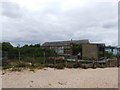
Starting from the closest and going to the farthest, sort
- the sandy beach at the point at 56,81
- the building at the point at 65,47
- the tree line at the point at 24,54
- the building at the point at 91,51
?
the sandy beach at the point at 56,81
the tree line at the point at 24,54
the building at the point at 91,51
the building at the point at 65,47

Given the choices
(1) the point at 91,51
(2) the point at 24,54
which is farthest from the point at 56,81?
(1) the point at 91,51

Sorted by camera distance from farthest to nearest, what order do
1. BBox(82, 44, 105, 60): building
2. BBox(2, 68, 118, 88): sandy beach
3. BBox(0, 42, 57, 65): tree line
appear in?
BBox(82, 44, 105, 60): building → BBox(0, 42, 57, 65): tree line → BBox(2, 68, 118, 88): sandy beach

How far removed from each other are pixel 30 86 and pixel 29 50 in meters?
14.4

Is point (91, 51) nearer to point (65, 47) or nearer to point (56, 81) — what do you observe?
point (56, 81)

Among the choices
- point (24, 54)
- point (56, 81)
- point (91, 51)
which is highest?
point (24, 54)

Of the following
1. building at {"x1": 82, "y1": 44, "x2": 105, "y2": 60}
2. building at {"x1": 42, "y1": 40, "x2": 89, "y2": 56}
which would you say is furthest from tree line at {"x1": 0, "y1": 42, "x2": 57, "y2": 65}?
building at {"x1": 42, "y1": 40, "x2": 89, "y2": 56}

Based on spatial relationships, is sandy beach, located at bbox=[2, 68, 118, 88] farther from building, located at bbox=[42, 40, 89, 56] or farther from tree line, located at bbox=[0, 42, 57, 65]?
building, located at bbox=[42, 40, 89, 56]

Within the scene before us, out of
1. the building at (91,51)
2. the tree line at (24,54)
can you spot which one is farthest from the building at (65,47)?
the tree line at (24,54)

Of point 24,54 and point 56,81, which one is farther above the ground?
point 24,54

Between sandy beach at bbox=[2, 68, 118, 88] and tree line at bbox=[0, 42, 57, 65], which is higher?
tree line at bbox=[0, 42, 57, 65]

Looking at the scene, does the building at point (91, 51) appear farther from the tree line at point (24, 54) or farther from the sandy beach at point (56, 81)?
the sandy beach at point (56, 81)

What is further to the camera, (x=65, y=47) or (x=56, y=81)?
(x=65, y=47)

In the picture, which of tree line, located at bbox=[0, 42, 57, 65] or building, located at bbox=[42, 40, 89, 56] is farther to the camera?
building, located at bbox=[42, 40, 89, 56]

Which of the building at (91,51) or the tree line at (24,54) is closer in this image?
the tree line at (24,54)
